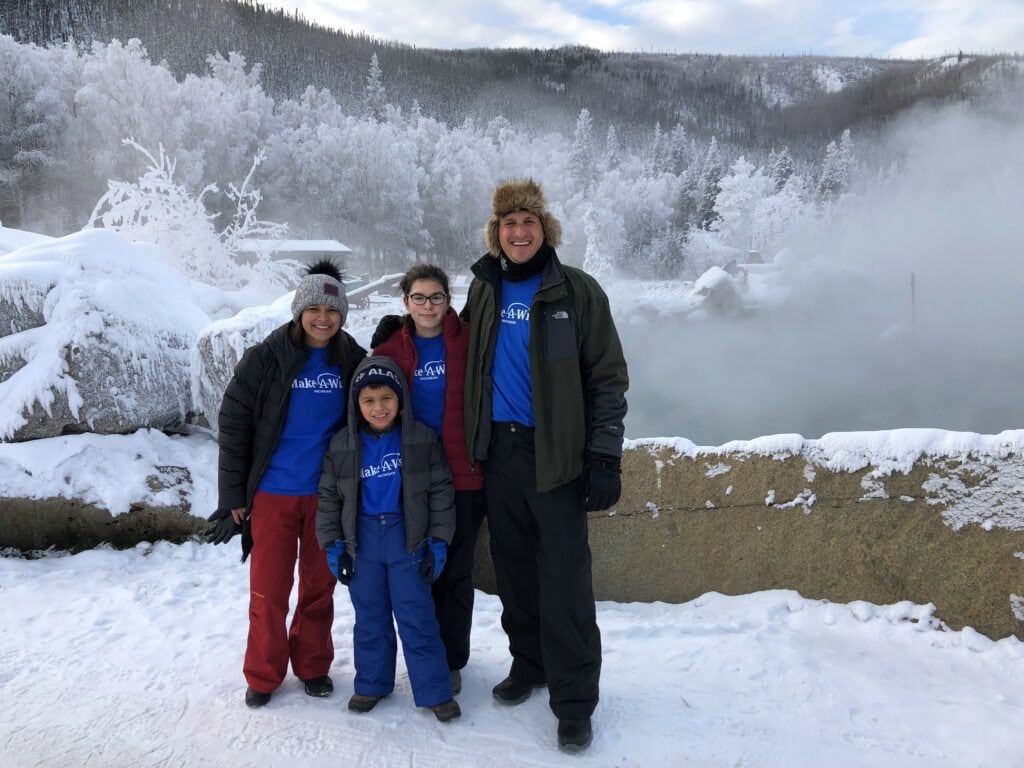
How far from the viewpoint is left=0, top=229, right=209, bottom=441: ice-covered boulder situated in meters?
4.70

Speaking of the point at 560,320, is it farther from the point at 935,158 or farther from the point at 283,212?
the point at 935,158

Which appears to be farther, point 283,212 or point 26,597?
point 283,212

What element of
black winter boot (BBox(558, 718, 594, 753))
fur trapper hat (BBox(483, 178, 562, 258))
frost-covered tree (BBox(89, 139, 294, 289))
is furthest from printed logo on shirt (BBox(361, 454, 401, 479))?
frost-covered tree (BBox(89, 139, 294, 289))

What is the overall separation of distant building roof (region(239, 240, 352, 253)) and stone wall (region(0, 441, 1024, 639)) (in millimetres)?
20022

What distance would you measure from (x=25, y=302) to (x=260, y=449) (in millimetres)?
3486

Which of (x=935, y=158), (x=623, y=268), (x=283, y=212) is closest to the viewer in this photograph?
(x=283, y=212)

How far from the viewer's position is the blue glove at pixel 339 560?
257 cm

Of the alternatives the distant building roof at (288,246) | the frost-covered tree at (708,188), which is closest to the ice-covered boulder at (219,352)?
the distant building roof at (288,246)

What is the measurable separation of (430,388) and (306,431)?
534mm

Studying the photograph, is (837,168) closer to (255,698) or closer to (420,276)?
(420,276)

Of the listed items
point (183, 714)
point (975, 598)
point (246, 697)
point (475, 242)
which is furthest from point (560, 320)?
point (475, 242)

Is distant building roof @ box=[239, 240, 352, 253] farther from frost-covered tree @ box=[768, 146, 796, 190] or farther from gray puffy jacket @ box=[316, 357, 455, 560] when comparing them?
frost-covered tree @ box=[768, 146, 796, 190]

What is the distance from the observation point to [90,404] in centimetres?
478

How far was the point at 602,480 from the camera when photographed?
240 cm
